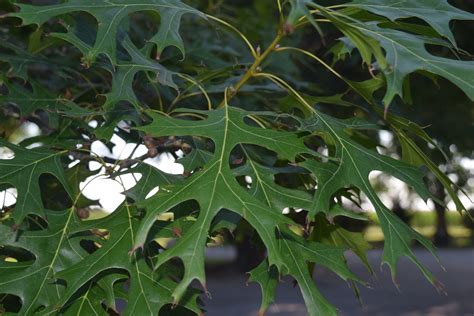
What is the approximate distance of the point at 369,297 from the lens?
444 inches

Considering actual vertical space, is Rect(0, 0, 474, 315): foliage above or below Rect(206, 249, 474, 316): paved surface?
above

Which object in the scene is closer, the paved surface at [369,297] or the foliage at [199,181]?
the foliage at [199,181]

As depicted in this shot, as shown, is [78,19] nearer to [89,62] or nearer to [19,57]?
[19,57]

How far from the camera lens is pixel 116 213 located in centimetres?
162

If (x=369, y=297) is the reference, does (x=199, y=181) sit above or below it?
above

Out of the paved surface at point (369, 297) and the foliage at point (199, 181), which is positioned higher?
the foliage at point (199, 181)

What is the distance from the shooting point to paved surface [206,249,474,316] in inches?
385

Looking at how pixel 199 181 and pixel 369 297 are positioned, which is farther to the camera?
pixel 369 297

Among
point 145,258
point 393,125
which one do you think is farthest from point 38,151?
point 393,125

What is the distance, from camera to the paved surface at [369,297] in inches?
385

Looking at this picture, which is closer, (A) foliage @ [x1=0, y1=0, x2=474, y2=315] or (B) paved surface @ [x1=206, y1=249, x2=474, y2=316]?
(A) foliage @ [x1=0, y1=0, x2=474, y2=315]

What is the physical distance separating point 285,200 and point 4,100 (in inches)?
32.5

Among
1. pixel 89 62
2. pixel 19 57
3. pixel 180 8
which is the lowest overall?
pixel 19 57

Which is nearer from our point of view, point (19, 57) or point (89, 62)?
point (89, 62)
